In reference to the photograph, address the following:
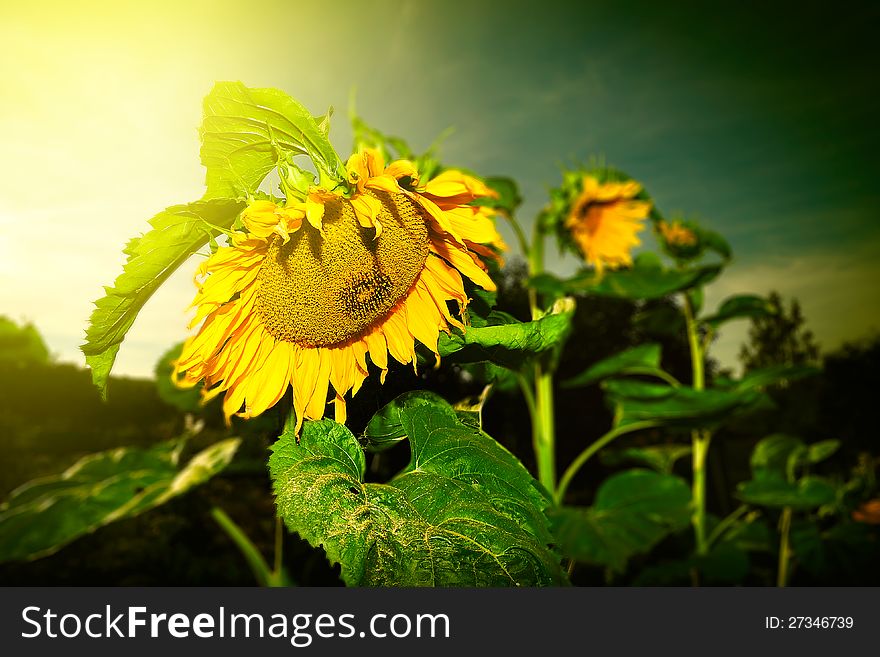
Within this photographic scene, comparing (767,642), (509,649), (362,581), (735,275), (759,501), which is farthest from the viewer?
(735,275)

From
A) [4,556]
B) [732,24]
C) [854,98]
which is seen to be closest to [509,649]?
[4,556]

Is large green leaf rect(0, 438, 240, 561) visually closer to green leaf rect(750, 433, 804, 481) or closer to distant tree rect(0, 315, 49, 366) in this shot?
distant tree rect(0, 315, 49, 366)

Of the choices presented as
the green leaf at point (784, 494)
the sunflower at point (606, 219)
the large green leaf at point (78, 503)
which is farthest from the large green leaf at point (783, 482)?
the large green leaf at point (78, 503)

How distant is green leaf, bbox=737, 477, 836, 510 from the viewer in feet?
3.88

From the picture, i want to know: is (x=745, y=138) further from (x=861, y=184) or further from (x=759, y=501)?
(x=759, y=501)

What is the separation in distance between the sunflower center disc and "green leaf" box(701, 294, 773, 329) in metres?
1.11

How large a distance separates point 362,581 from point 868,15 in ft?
5.71

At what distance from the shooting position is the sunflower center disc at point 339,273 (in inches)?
9.2

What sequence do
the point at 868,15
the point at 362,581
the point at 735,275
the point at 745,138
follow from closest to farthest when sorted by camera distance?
the point at 362,581 < the point at 868,15 < the point at 745,138 < the point at 735,275

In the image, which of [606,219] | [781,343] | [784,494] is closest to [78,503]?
[606,219]

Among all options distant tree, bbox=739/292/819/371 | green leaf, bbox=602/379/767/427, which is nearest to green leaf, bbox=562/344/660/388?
green leaf, bbox=602/379/767/427

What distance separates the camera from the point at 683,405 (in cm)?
93

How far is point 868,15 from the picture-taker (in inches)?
52.1

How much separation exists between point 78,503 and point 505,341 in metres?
0.70
